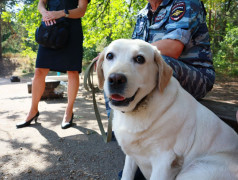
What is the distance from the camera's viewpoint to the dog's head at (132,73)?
4.69 feet

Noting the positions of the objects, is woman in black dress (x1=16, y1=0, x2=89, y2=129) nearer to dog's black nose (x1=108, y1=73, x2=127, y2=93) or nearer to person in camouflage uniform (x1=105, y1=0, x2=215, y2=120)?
person in camouflage uniform (x1=105, y1=0, x2=215, y2=120)

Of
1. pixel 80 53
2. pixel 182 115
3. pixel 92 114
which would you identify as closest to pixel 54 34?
pixel 80 53

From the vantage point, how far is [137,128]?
157 centimetres

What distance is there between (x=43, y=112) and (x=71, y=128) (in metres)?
1.22

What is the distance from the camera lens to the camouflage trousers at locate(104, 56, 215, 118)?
2.04 meters

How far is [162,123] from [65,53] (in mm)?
2283

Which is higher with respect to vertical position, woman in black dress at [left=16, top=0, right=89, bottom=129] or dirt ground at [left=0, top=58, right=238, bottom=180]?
woman in black dress at [left=16, top=0, right=89, bottom=129]

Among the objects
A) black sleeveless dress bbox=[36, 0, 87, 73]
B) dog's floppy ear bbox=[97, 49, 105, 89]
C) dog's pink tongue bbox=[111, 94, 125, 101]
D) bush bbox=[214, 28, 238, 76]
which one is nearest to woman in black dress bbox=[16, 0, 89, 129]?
black sleeveless dress bbox=[36, 0, 87, 73]

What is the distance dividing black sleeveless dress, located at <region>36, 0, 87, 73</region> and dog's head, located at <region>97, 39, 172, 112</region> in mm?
1830

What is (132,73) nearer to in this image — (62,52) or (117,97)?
(117,97)

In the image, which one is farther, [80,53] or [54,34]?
[80,53]

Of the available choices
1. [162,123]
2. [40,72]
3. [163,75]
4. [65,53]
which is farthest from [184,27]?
[40,72]

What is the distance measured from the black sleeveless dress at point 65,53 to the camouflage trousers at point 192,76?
1807 mm

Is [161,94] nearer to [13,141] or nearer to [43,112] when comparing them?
[13,141]
